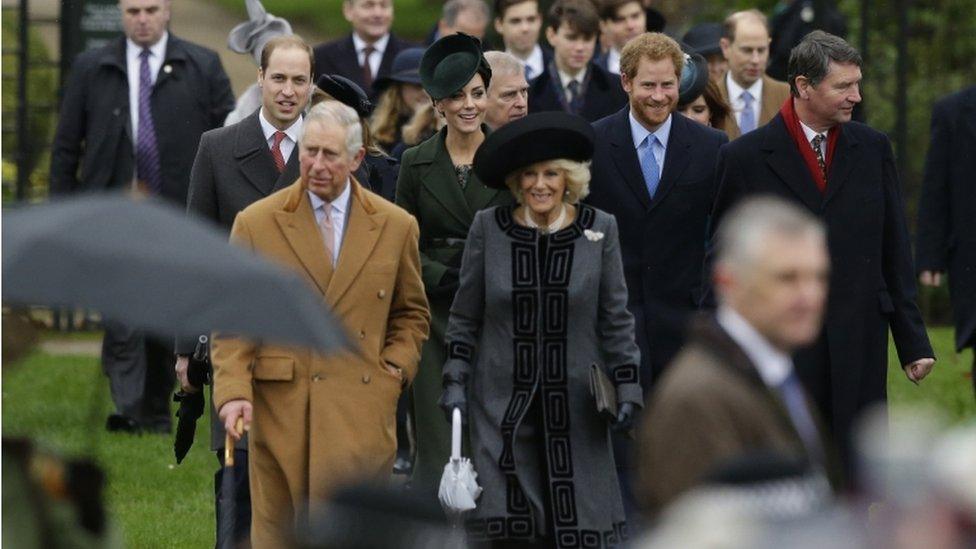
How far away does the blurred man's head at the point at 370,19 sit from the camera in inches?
522

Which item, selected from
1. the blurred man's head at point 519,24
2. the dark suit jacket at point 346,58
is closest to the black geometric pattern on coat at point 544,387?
A: the dark suit jacket at point 346,58

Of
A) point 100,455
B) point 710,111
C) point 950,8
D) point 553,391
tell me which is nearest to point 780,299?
point 553,391

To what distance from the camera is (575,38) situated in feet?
41.0

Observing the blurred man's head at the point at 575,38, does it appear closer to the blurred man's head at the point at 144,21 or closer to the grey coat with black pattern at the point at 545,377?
the blurred man's head at the point at 144,21

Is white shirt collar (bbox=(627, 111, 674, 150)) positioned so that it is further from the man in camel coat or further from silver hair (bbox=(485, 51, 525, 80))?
the man in camel coat

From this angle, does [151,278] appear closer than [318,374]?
Yes

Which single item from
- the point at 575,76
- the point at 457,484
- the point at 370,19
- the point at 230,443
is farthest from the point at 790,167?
the point at 370,19

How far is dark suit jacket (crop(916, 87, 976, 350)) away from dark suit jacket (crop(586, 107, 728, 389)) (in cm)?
252

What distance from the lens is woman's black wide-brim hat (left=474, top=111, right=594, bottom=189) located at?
827cm

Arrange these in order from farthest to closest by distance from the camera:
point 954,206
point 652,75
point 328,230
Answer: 1. point 954,206
2. point 652,75
3. point 328,230

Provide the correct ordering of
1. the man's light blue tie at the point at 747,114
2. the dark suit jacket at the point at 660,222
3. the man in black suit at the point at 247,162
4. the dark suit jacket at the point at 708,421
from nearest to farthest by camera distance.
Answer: the dark suit jacket at the point at 708,421, the man in black suit at the point at 247,162, the dark suit jacket at the point at 660,222, the man's light blue tie at the point at 747,114

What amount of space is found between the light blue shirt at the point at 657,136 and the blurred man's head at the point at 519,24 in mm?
3681

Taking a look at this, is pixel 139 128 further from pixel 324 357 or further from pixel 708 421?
pixel 708 421

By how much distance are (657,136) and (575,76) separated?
2.81m
